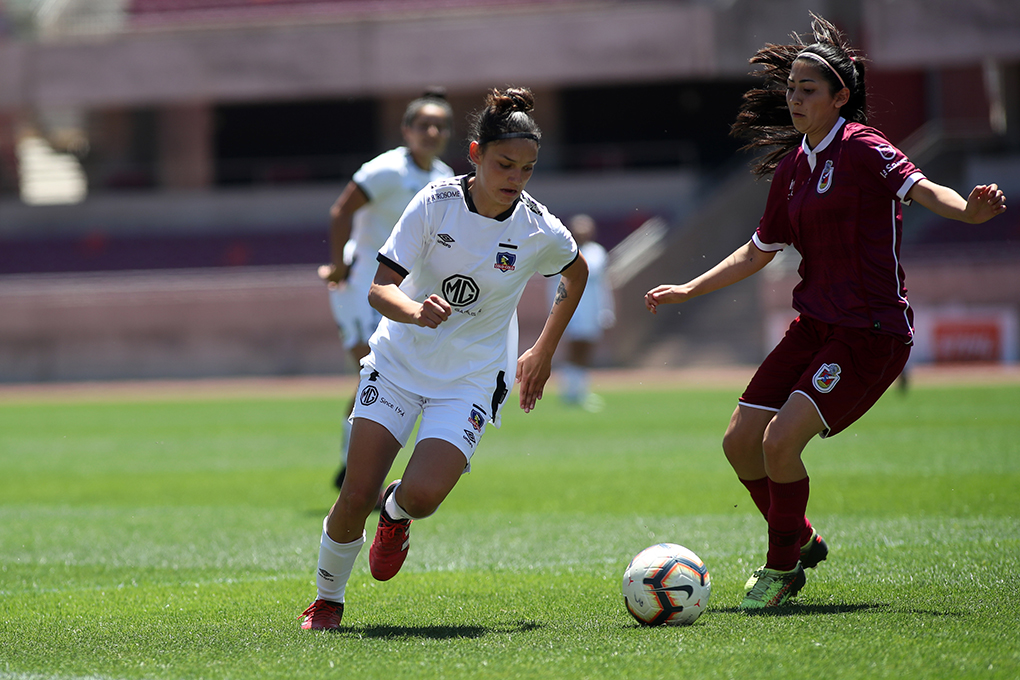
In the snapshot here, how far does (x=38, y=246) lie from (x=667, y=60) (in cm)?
1928

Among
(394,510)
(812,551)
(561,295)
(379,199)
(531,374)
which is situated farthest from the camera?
(379,199)

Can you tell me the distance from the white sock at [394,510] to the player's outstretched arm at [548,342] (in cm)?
73

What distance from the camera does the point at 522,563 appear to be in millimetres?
6359

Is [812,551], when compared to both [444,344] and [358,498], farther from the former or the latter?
[358,498]

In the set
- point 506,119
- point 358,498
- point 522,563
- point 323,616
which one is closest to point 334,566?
point 323,616

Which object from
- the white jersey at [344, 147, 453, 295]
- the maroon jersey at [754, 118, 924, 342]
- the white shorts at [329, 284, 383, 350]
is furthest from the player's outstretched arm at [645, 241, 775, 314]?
the white shorts at [329, 284, 383, 350]

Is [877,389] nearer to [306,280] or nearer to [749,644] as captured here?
[749,644]

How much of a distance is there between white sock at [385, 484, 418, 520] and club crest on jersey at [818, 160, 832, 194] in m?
2.25

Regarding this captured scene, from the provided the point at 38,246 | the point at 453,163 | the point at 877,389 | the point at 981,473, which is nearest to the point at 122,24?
the point at 38,246

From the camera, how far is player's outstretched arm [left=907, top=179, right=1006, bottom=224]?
4242 mm

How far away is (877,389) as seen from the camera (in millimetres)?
5004

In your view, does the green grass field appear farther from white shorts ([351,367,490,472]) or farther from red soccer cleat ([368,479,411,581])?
white shorts ([351,367,490,472])

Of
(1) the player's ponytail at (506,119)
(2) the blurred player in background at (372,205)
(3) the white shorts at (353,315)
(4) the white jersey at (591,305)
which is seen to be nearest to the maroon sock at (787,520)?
(1) the player's ponytail at (506,119)

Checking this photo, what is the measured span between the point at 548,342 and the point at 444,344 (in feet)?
1.60
